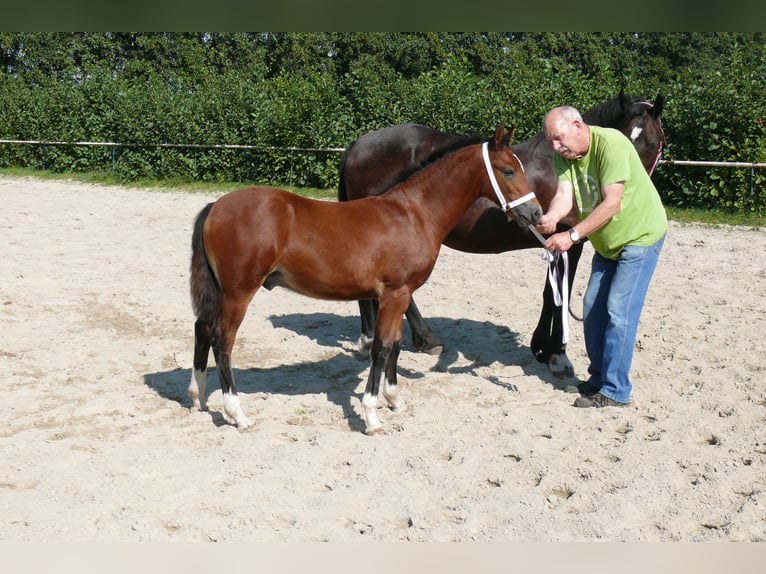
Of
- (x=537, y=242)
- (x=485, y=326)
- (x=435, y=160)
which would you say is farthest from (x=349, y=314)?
(x=435, y=160)

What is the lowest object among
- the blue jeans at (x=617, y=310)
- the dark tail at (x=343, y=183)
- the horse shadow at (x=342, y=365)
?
the horse shadow at (x=342, y=365)

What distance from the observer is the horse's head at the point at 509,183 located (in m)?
4.58

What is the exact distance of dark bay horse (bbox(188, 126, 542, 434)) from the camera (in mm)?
4359

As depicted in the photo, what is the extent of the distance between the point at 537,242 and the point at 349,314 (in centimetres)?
233

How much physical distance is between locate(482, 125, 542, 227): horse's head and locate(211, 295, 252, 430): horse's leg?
66.5 inches

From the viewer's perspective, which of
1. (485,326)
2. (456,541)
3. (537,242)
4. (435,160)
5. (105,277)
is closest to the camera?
(456,541)

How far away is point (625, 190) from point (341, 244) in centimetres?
181

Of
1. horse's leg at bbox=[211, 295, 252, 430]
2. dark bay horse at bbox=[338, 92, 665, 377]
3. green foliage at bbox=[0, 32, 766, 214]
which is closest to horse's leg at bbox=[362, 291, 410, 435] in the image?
horse's leg at bbox=[211, 295, 252, 430]

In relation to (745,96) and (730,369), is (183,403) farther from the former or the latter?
(745,96)

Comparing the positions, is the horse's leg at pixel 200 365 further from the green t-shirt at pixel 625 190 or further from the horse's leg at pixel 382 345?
the green t-shirt at pixel 625 190

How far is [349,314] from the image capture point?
744cm

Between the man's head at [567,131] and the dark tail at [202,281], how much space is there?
7.05ft

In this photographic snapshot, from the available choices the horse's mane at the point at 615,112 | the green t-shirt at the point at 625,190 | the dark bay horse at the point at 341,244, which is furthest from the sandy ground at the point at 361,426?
the horse's mane at the point at 615,112

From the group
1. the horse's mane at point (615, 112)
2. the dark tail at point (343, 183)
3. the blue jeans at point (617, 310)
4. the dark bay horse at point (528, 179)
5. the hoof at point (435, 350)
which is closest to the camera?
the blue jeans at point (617, 310)
